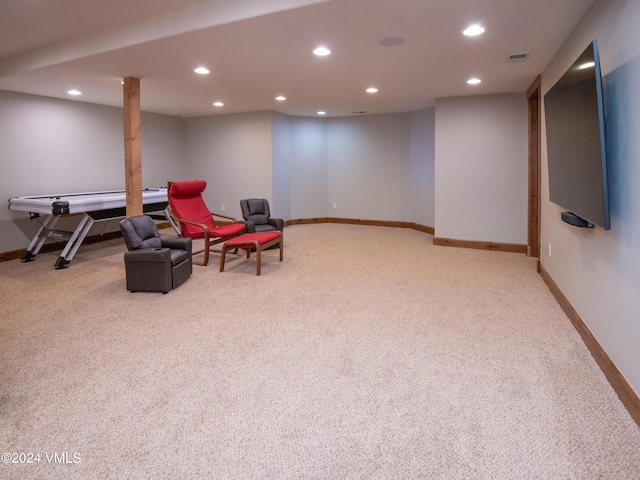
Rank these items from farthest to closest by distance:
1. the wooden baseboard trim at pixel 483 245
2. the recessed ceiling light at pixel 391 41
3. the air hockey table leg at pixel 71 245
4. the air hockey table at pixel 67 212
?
the wooden baseboard trim at pixel 483 245
the air hockey table leg at pixel 71 245
the air hockey table at pixel 67 212
the recessed ceiling light at pixel 391 41

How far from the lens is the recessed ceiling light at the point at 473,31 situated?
135 inches

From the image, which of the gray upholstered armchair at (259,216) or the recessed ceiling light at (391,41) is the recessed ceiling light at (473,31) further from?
the gray upholstered armchair at (259,216)

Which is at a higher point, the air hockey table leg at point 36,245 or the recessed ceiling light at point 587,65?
the recessed ceiling light at point 587,65

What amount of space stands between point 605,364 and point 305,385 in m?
1.83

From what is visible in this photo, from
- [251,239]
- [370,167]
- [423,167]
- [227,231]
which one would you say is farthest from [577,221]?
[370,167]

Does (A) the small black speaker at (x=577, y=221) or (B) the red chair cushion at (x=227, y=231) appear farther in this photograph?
(B) the red chair cushion at (x=227, y=231)

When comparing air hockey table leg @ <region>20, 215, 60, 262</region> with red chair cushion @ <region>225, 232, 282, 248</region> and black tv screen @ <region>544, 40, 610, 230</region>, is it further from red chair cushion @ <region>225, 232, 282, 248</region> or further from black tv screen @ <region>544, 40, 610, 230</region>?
black tv screen @ <region>544, 40, 610, 230</region>

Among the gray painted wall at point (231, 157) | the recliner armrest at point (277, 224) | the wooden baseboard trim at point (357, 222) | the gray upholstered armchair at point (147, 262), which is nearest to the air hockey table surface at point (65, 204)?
the gray upholstered armchair at point (147, 262)

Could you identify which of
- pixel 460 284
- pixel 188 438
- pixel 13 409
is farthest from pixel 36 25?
pixel 460 284

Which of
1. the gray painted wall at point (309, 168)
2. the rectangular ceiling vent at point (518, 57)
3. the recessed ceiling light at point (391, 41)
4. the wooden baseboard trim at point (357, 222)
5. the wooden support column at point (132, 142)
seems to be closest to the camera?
the recessed ceiling light at point (391, 41)

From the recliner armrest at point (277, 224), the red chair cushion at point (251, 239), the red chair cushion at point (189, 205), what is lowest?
the red chair cushion at point (251, 239)

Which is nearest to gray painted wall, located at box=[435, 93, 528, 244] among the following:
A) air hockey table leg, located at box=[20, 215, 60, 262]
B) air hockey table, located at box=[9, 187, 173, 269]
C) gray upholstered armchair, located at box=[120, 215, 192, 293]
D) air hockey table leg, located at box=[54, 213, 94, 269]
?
gray upholstered armchair, located at box=[120, 215, 192, 293]

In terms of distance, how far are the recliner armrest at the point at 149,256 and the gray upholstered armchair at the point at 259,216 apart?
6.55ft

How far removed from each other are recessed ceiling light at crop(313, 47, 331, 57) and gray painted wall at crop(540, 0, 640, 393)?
2.11 metres
